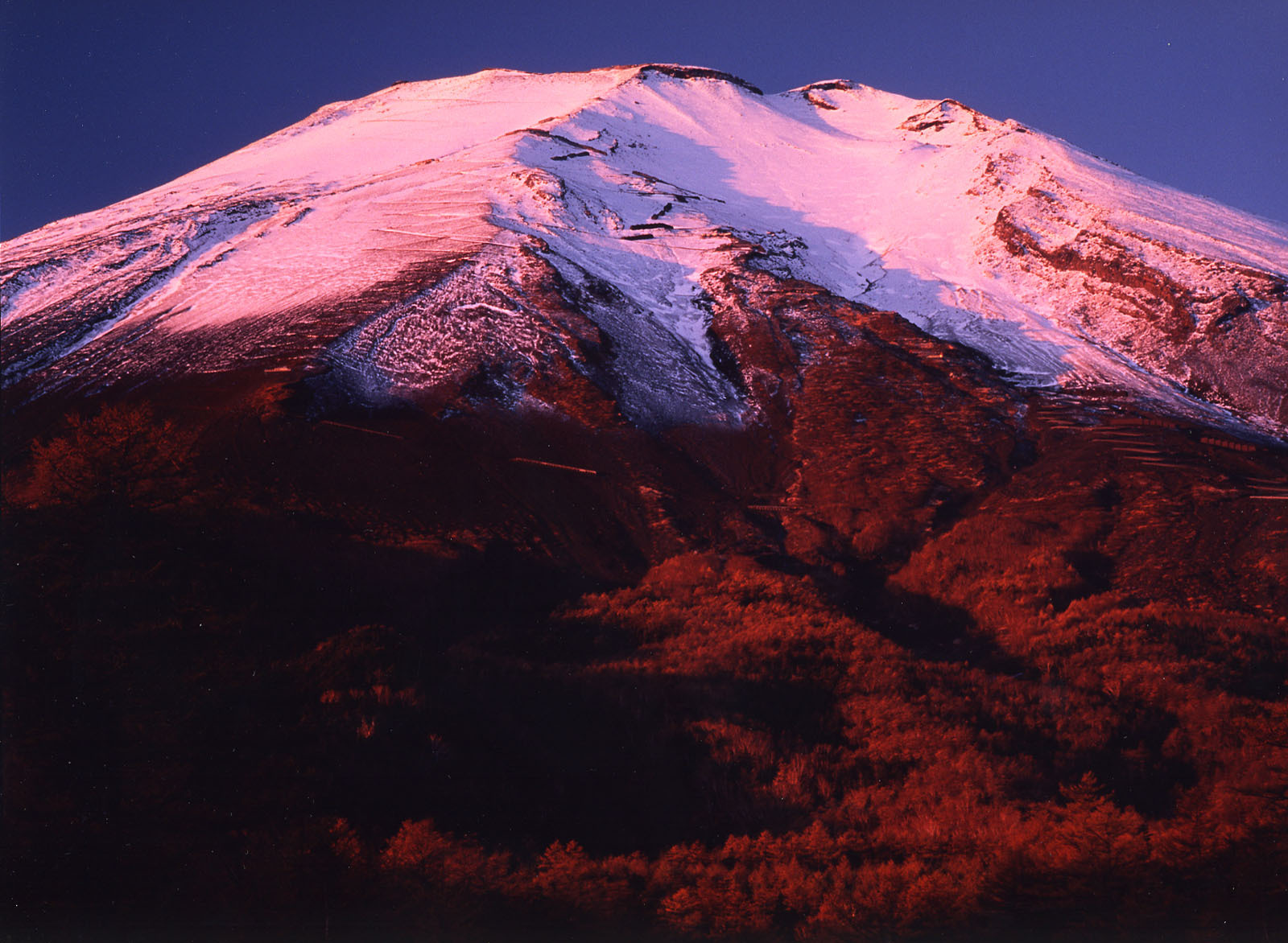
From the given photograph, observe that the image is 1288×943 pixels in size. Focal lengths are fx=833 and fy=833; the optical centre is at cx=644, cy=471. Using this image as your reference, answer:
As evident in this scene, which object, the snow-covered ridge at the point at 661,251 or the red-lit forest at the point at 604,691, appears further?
the snow-covered ridge at the point at 661,251

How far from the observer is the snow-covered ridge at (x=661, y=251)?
71.0ft

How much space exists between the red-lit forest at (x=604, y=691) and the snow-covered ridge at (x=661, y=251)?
488cm

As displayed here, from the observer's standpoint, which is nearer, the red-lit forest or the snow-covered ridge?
the red-lit forest

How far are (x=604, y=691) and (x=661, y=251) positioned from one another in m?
21.1

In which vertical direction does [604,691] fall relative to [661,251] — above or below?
below

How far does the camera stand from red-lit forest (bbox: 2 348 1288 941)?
7.56 metres

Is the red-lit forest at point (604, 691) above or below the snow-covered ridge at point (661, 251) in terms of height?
below

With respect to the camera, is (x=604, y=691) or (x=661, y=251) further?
(x=661, y=251)

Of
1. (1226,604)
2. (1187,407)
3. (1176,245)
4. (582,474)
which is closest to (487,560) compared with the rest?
(582,474)

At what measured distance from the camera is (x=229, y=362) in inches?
739

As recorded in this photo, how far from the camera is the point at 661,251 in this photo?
29.5 meters

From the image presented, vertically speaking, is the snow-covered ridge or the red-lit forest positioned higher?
the snow-covered ridge

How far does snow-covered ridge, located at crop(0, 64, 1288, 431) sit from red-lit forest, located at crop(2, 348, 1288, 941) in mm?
4878

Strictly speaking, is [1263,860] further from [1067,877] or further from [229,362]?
[229,362]
